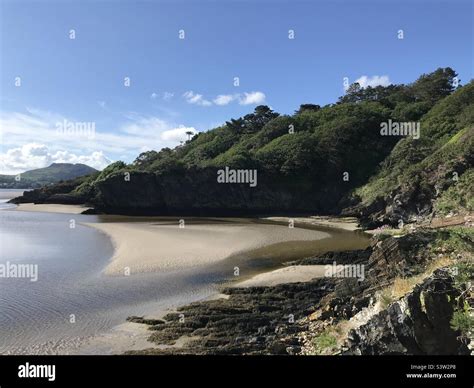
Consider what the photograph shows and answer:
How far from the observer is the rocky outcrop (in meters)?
7.57

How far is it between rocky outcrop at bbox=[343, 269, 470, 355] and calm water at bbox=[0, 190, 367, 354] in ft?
29.9

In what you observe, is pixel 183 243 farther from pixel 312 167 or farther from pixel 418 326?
pixel 312 167

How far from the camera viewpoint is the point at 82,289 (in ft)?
61.5

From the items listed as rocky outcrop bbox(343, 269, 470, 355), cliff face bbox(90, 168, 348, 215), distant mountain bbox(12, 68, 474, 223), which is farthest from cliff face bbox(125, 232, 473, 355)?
cliff face bbox(90, 168, 348, 215)

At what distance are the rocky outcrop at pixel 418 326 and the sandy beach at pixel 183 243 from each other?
16.5 metres

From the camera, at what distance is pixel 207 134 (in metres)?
104

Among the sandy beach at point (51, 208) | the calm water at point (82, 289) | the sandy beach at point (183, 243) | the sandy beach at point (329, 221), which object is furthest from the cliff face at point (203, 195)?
the calm water at point (82, 289)

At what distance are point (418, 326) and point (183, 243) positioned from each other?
25.1 metres

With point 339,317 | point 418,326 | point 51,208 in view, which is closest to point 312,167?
point 51,208
